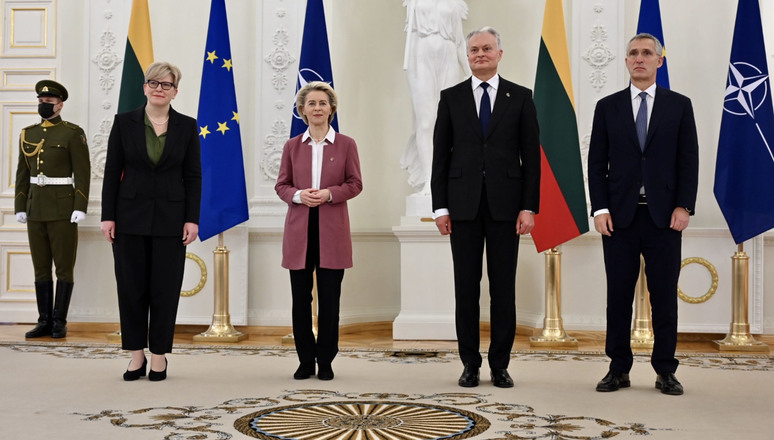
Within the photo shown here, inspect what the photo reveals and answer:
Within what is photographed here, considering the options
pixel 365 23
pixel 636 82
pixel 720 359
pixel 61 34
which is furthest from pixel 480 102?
pixel 61 34

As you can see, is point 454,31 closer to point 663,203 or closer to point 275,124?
point 275,124

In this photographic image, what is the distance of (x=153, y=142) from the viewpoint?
3.75 m

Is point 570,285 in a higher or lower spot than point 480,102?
lower

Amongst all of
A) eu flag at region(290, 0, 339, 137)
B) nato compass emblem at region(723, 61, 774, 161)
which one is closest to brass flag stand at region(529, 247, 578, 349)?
nato compass emblem at region(723, 61, 774, 161)

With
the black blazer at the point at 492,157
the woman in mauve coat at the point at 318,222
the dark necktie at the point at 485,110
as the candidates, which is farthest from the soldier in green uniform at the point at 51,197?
the dark necktie at the point at 485,110

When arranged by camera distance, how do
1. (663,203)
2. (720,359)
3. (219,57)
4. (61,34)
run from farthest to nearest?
(61,34) < (219,57) < (720,359) < (663,203)

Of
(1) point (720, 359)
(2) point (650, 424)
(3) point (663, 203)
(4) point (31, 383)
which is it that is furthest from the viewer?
(1) point (720, 359)

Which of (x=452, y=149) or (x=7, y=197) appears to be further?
(x=7, y=197)

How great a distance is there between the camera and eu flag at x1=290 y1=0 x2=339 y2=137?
217 inches

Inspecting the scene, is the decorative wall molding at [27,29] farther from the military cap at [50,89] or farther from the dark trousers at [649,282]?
the dark trousers at [649,282]

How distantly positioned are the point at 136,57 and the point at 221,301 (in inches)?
68.4

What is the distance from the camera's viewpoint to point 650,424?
2715 millimetres

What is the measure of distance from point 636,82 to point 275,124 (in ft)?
10.0

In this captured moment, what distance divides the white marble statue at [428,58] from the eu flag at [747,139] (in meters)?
1.76
